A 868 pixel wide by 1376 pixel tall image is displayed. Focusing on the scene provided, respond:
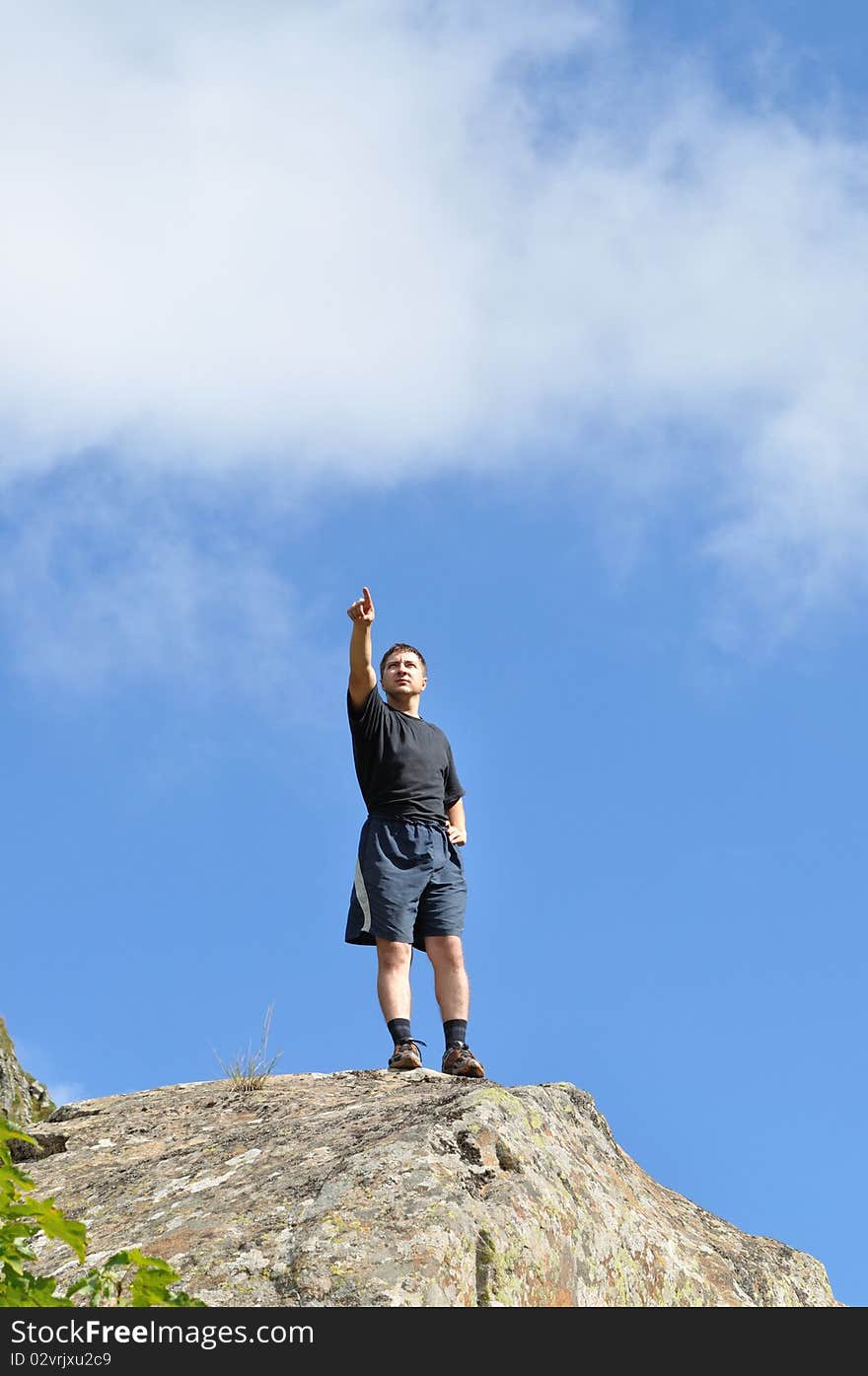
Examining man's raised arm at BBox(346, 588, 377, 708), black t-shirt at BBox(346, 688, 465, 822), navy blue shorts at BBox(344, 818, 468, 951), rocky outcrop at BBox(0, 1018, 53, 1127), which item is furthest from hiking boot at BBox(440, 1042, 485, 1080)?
rocky outcrop at BBox(0, 1018, 53, 1127)

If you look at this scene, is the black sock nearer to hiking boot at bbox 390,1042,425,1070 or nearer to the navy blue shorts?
hiking boot at bbox 390,1042,425,1070

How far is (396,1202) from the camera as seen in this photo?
189 inches

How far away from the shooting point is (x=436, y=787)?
8.41 metres

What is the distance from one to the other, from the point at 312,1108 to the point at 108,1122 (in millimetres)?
1284

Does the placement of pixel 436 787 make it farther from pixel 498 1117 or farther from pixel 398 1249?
pixel 398 1249

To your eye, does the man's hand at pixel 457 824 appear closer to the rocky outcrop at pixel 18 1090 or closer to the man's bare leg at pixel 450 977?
the man's bare leg at pixel 450 977

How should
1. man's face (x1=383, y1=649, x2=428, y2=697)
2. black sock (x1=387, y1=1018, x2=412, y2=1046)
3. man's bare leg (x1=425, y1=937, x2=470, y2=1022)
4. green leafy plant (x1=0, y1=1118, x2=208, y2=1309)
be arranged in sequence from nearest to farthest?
1. green leafy plant (x1=0, y1=1118, x2=208, y2=1309)
2. black sock (x1=387, y1=1018, x2=412, y2=1046)
3. man's bare leg (x1=425, y1=937, x2=470, y2=1022)
4. man's face (x1=383, y1=649, x2=428, y2=697)

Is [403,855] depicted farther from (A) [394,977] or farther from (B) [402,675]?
(B) [402,675]

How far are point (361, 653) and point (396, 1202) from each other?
3.79 m

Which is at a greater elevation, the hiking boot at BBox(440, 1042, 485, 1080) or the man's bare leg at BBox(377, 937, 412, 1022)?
the man's bare leg at BBox(377, 937, 412, 1022)

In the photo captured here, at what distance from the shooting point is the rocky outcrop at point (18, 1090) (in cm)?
1079

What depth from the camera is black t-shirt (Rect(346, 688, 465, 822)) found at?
8234 mm

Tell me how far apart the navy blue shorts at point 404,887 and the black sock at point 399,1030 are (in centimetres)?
49
